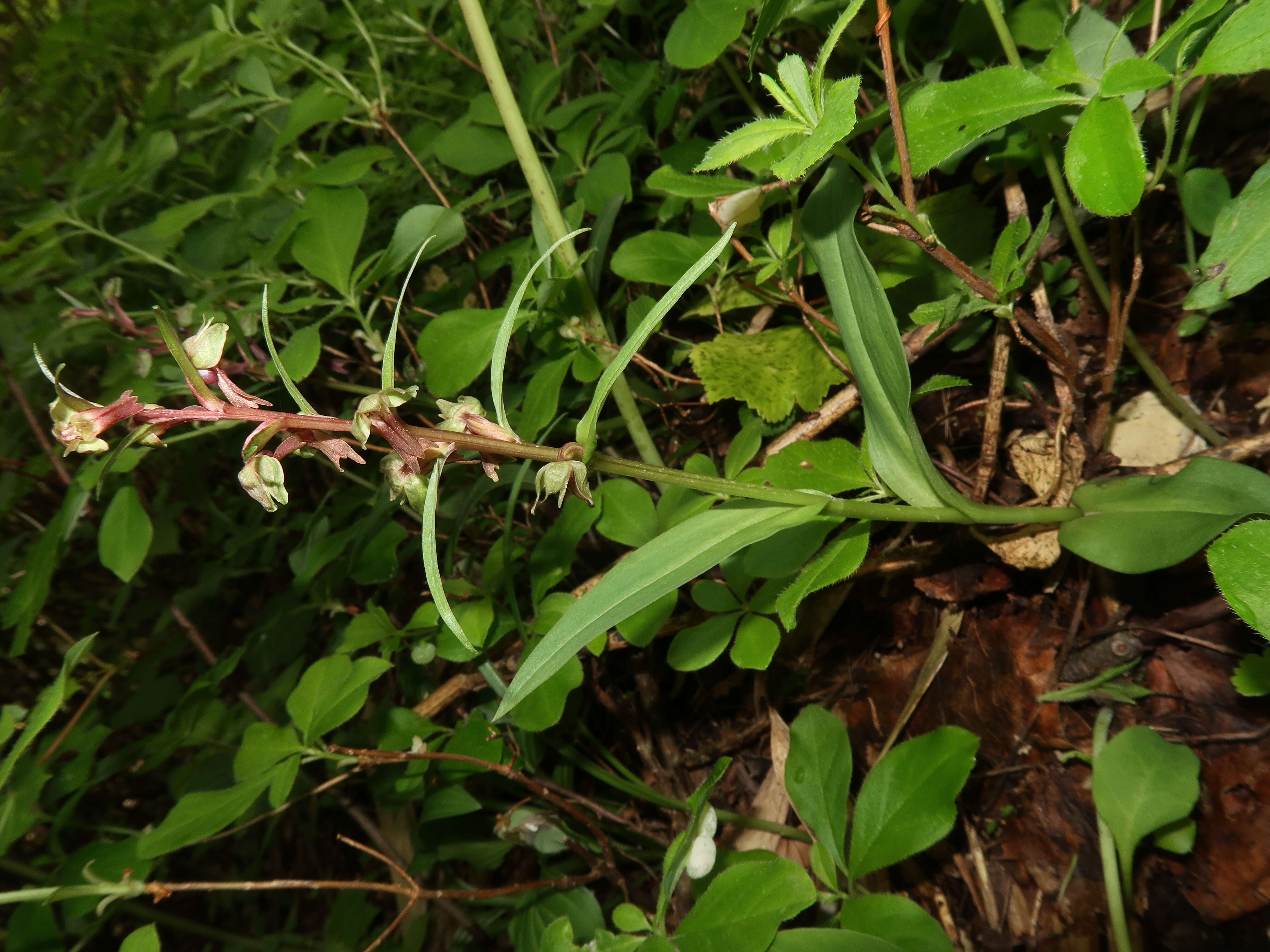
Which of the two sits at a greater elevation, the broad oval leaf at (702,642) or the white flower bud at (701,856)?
the broad oval leaf at (702,642)

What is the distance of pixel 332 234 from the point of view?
123cm

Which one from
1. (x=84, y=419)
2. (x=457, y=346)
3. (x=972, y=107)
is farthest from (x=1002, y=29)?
(x=84, y=419)

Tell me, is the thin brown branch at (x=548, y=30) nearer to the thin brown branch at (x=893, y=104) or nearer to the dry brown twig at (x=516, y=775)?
the thin brown branch at (x=893, y=104)

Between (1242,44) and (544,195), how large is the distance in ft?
2.76

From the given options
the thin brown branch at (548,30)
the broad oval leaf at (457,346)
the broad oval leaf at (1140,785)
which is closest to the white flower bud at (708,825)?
the broad oval leaf at (1140,785)

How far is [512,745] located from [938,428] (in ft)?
3.12

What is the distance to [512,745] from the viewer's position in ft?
4.55

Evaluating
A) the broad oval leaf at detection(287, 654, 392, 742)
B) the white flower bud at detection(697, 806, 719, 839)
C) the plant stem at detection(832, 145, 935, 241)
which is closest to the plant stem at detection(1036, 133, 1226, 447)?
the plant stem at detection(832, 145, 935, 241)

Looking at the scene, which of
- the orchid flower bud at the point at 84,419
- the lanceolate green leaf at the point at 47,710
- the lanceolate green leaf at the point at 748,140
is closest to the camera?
the orchid flower bud at the point at 84,419

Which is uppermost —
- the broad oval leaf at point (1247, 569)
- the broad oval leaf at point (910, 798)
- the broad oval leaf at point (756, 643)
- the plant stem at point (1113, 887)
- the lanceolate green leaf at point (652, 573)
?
the lanceolate green leaf at point (652, 573)

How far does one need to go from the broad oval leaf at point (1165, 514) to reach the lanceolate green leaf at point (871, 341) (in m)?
0.15

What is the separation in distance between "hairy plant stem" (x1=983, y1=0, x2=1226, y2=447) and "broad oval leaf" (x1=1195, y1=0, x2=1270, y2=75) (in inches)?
9.7

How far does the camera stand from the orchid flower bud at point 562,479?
604mm

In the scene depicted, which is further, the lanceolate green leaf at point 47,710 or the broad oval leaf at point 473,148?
the broad oval leaf at point 473,148
